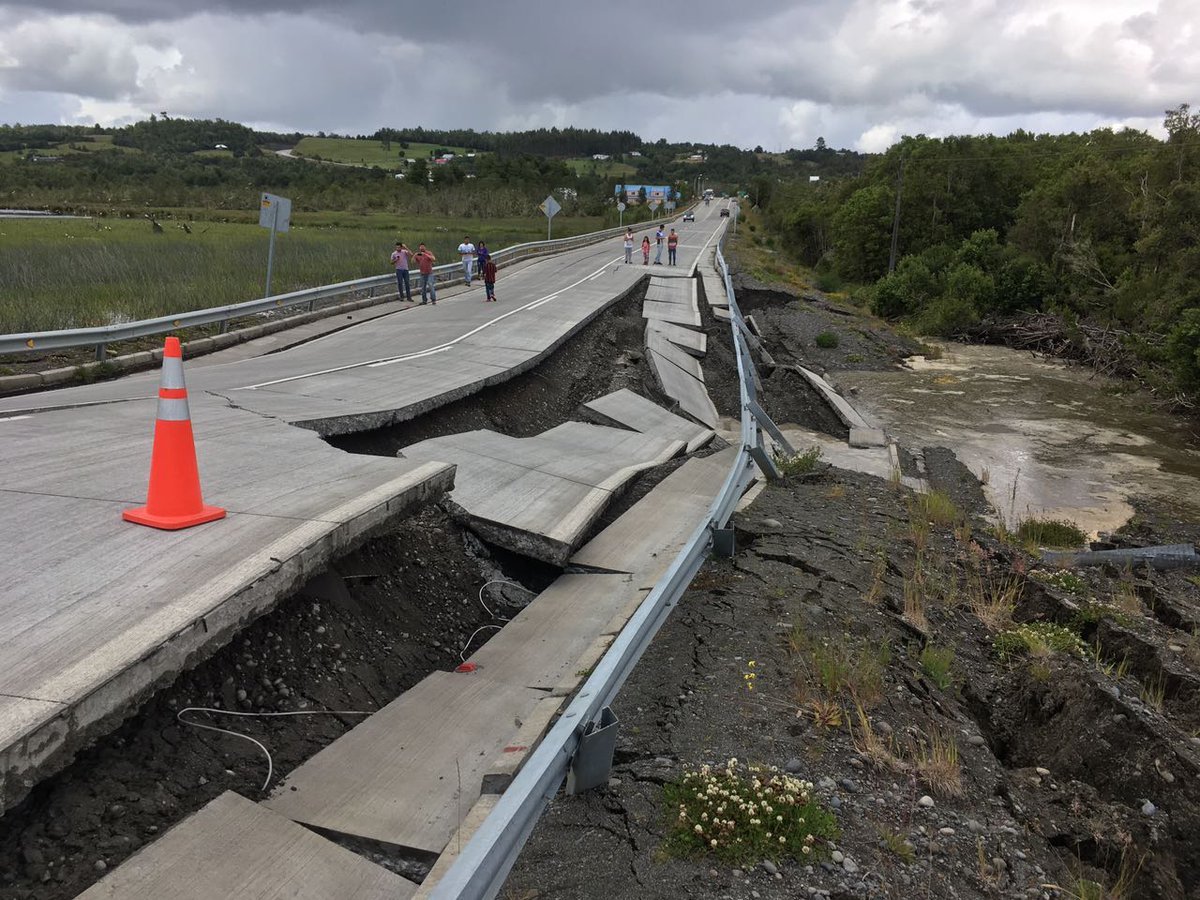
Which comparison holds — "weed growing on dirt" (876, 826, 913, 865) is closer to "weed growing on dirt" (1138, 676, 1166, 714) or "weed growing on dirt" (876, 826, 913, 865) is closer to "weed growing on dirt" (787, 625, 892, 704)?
"weed growing on dirt" (787, 625, 892, 704)

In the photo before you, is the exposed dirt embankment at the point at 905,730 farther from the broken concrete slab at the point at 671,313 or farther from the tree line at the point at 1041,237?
the tree line at the point at 1041,237

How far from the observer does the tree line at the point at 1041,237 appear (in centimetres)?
2825

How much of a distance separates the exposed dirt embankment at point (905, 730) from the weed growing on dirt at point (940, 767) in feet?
0.04

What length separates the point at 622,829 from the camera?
3271mm

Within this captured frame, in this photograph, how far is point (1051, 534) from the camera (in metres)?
12.1

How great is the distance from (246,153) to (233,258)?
130609mm

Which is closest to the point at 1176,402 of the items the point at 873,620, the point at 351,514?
the point at 873,620

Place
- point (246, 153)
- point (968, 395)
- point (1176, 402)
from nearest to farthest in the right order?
point (1176, 402) → point (968, 395) → point (246, 153)

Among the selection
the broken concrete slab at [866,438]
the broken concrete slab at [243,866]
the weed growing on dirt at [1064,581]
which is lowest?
the broken concrete slab at [866,438]

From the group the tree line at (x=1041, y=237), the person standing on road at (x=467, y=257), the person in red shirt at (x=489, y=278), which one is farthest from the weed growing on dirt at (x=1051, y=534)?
the person standing on road at (x=467, y=257)

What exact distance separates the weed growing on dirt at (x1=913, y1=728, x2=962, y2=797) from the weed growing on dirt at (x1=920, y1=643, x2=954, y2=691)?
109 cm

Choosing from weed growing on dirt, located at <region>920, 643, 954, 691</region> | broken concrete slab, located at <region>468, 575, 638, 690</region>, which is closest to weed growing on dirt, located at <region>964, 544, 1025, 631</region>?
weed growing on dirt, located at <region>920, 643, 954, 691</region>

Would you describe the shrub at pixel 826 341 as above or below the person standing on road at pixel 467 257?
below

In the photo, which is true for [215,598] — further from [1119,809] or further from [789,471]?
[789,471]
